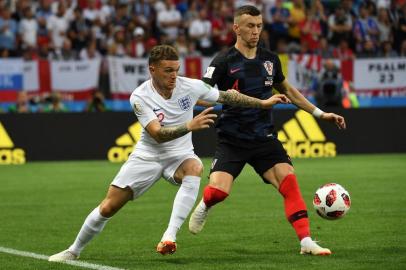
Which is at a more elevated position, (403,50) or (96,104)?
(403,50)

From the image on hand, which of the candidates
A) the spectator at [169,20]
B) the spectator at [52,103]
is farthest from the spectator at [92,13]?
the spectator at [52,103]

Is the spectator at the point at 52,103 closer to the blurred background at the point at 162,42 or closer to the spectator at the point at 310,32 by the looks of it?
the blurred background at the point at 162,42

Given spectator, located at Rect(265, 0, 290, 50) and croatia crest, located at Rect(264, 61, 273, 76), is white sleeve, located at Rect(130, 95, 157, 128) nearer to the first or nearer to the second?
croatia crest, located at Rect(264, 61, 273, 76)

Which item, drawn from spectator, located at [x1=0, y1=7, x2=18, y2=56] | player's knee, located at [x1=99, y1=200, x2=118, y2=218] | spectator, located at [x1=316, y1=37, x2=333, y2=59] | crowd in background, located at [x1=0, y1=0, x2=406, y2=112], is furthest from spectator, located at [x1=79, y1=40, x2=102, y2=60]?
player's knee, located at [x1=99, y1=200, x2=118, y2=218]

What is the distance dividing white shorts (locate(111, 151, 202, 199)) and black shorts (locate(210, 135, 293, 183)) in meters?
0.59

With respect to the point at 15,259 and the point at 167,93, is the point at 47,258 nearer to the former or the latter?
the point at 15,259

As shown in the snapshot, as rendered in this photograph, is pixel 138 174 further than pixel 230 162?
No

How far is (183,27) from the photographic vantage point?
25281 millimetres

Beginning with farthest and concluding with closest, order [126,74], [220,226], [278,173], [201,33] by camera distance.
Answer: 1. [201,33]
2. [126,74]
3. [220,226]
4. [278,173]

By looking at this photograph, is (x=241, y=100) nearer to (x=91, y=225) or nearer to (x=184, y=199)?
(x=184, y=199)

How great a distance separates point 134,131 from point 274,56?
1164 cm

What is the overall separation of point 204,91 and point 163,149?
642 mm

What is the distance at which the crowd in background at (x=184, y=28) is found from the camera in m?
23.5

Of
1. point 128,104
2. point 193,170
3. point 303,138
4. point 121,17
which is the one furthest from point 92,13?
point 193,170
